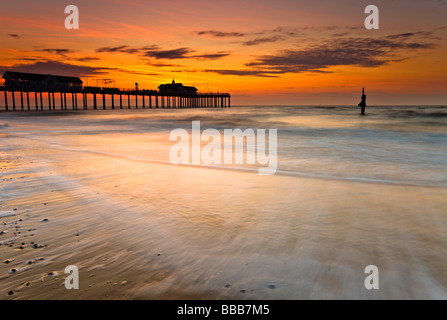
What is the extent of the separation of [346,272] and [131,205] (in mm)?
3575

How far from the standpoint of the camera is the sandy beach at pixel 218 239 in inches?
113

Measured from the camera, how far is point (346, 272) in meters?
3.14

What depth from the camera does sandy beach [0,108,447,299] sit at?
2.88 m

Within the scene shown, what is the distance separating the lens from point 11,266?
312 centimetres

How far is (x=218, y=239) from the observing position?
12.9 ft

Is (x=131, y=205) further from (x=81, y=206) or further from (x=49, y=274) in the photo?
(x=49, y=274)

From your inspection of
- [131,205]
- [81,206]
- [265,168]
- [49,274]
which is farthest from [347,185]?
[49,274]

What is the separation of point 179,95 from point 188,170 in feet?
328

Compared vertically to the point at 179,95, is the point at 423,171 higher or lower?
lower
